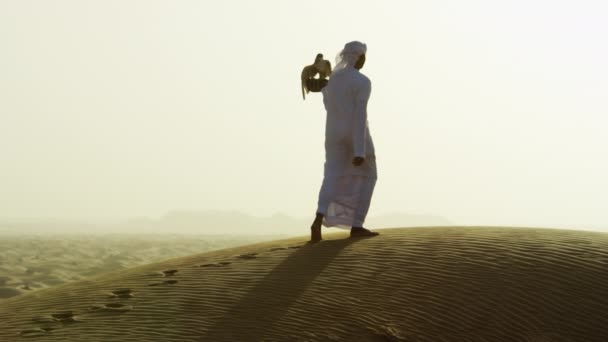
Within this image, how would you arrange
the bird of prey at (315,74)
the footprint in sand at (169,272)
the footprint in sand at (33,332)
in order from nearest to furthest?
the footprint in sand at (33,332)
the footprint in sand at (169,272)
the bird of prey at (315,74)

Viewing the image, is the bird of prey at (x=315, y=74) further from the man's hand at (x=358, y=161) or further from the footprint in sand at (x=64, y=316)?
the footprint in sand at (x=64, y=316)

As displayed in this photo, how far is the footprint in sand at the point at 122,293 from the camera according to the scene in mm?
7613

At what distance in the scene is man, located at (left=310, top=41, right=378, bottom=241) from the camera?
8523 millimetres

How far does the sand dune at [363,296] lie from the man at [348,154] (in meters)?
0.32

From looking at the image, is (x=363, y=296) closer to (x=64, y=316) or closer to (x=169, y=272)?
(x=169, y=272)

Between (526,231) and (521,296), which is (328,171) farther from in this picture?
(521,296)

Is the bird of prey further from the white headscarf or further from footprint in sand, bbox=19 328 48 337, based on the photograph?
footprint in sand, bbox=19 328 48 337

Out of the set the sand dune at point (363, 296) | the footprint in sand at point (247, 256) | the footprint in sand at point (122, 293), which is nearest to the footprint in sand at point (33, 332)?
the sand dune at point (363, 296)

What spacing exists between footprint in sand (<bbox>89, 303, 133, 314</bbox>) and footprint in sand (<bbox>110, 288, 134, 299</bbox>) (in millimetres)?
167

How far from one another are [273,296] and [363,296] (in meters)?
0.72

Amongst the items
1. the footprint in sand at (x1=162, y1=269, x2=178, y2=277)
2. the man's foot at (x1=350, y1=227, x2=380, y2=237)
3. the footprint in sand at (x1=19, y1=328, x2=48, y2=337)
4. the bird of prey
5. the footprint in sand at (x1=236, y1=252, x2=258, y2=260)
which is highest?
the bird of prey

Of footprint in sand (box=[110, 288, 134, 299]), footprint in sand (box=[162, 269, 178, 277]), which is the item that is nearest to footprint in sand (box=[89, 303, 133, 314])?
footprint in sand (box=[110, 288, 134, 299])

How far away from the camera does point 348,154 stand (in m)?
8.71

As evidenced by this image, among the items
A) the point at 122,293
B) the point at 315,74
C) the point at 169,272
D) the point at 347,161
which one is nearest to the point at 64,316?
the point at 122,293
